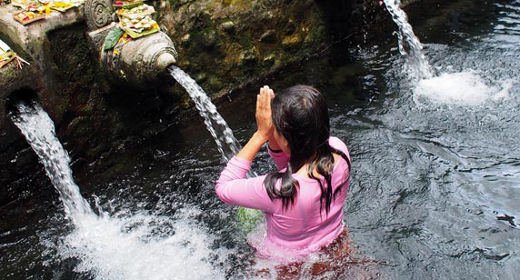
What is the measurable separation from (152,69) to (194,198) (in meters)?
1.08

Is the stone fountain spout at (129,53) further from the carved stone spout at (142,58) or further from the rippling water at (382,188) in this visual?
the rippling water at (382,188)

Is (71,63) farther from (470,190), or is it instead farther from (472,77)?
(472,77)

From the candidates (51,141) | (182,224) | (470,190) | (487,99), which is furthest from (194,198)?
(487,99)

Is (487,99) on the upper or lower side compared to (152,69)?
lower

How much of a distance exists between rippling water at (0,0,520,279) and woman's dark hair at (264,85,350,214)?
3.20 ft

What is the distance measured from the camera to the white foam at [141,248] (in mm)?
3322

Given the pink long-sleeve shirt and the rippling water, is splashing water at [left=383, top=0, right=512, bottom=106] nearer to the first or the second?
the rippling water

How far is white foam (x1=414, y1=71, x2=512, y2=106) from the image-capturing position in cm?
463

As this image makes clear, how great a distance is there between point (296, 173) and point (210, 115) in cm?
188

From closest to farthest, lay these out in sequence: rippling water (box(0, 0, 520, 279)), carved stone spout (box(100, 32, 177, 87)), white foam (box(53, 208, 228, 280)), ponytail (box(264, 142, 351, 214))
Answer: ponytail (box(264, 142, 351, 214)), rippling water (box(0, 0, 520, 279)), white foam (box(53, 208, 228, 280)), carved stone spout (box(100, 32, 177, 87))

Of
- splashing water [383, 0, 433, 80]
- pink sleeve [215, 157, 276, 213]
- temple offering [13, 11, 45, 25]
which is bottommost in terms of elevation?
splashing water [383, 0, 433, 80]

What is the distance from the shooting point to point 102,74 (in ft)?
13.8

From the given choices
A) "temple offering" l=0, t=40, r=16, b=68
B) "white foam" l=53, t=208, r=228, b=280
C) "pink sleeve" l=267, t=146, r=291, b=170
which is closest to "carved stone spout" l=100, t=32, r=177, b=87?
"temple offering" l=0, t=40, r=16, b=68

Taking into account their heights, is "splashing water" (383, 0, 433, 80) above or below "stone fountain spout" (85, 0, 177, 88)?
below
